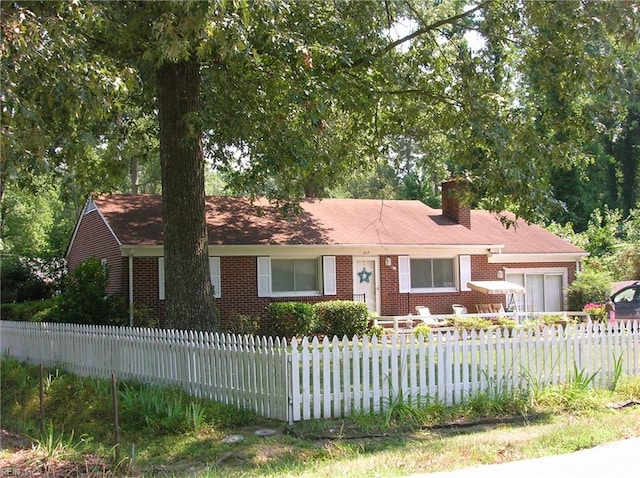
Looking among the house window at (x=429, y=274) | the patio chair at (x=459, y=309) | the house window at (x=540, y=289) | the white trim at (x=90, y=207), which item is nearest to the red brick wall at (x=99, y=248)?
the white trim at (x=90, y=207)

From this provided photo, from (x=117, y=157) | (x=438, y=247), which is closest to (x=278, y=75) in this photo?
(x=117, y=157)

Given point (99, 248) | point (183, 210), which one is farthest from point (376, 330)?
point (183, 210)

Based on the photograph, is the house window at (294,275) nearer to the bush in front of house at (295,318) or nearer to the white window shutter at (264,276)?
the white window shutter at (264,276)

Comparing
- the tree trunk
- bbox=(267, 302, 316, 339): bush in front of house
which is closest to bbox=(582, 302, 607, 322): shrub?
bbox=(267, 302, 316, 339): bush in front of house

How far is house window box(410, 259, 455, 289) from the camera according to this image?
84.0ft

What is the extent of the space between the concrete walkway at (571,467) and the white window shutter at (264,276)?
15258 mm

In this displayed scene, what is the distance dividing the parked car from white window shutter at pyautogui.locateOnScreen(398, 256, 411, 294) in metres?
6.64

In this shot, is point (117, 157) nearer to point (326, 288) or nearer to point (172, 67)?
point (172, 67)

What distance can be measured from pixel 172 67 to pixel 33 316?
12293 mm

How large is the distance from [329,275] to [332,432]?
47.8 feet

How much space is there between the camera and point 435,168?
19.4m

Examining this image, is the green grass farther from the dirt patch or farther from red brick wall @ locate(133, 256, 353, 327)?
red brick wall @ locate(133, 256, 353, 327)

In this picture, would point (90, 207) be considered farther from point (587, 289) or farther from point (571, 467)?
point (571, 467)

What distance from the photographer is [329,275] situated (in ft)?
77.9
